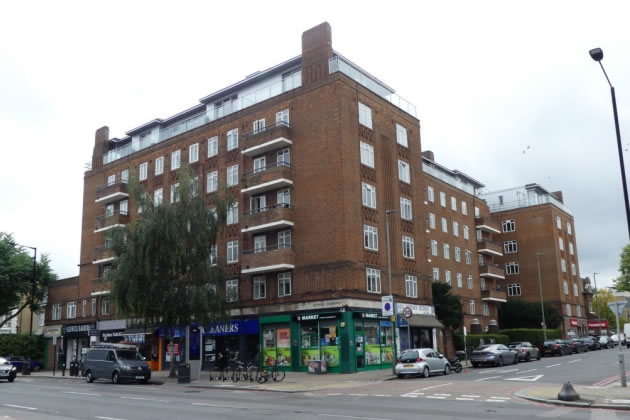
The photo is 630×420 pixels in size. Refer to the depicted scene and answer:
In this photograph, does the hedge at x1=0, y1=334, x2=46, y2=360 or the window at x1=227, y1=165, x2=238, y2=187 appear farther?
the hedge at x1=0, y1=334, x2=46, y2=360

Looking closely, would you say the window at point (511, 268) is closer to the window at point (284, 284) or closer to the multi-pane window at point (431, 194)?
the multi-pane window at point (431, 194)

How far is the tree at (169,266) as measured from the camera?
32375 mm

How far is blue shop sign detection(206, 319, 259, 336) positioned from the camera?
38.4 m

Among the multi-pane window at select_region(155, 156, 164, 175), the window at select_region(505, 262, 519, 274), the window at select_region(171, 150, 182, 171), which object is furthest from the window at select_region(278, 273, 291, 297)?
the window at select_region(505, 262, 519, 274)

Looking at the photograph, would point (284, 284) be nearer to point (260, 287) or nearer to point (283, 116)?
point (260, 287)

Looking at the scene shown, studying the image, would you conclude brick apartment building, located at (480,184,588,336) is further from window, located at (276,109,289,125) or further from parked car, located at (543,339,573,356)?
window, located at (276,109,289,125)

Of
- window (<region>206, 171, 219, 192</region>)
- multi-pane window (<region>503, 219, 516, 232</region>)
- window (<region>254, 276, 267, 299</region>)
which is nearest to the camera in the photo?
window (<region>254, 276, 267, 299</region>)

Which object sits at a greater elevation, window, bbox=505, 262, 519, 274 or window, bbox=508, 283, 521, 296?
window, bbox=505, 262, 519, 274

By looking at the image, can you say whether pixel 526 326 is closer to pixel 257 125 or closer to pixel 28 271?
pixel 257 125

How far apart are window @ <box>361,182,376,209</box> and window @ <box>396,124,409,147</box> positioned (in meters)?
5.70

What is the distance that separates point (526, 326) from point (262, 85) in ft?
137

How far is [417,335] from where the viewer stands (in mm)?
40938

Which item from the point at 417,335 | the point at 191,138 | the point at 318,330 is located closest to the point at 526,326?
the point at 417,335

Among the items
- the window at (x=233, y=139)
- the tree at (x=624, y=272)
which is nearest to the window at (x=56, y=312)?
the window at (x=233, y=139)
